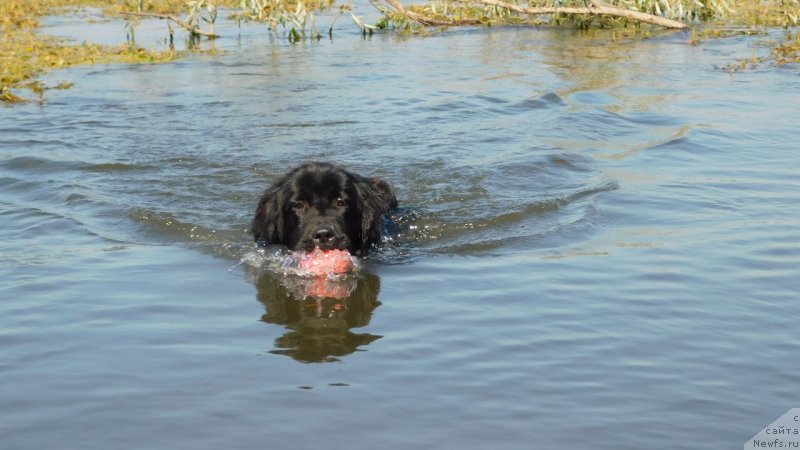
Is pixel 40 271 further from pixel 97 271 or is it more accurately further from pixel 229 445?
pixel 229 445

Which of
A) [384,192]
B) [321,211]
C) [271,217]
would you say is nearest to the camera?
[321,211]

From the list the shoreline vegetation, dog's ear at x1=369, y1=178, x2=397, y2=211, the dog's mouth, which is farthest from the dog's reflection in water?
the shoreline vegetation

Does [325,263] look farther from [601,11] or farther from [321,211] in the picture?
[601,11]

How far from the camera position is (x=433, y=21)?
21359 millimetres

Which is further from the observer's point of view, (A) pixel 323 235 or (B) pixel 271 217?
(B) pixel 271 217

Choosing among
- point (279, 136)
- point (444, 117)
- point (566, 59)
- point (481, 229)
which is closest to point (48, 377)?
point (481, 229)

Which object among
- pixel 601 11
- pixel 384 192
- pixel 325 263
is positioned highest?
pixel 601 11

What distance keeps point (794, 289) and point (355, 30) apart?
1568 centimetres

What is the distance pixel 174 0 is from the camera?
25.3m

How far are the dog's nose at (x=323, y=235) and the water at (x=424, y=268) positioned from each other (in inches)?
13.9

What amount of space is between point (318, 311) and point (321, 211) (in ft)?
4.21

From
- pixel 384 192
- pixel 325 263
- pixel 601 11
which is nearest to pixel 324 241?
pixel 325 263

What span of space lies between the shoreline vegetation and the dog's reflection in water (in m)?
9.12

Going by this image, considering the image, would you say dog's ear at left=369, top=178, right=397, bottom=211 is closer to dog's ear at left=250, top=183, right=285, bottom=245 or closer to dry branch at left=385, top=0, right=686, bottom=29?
dog's ear at left=250, top=183, right=285, bottom=245
